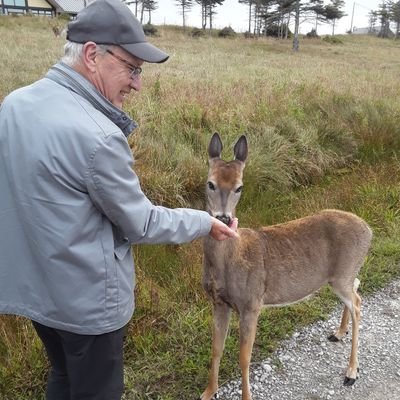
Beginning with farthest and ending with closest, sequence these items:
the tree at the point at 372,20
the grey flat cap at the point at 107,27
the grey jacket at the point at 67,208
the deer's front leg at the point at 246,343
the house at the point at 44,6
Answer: the tree at the point at 372,20
the house at the point at 44,6
the deer's front leg at the point at 246,343
the grey flat cap at the point at 107,27
the grey jacket at the point at 67,208

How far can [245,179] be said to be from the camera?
25.7ft

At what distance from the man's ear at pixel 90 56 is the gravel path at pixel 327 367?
Result: 2659 millimetres

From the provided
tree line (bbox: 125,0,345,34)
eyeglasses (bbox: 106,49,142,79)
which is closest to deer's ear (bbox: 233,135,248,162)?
eyeglasses (bbox: 106,49,142,79)

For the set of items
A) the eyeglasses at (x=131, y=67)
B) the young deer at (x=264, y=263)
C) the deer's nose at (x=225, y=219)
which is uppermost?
the eyeglasses at (x=131, y=67)

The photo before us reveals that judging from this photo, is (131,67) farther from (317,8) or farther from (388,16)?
(388,16)

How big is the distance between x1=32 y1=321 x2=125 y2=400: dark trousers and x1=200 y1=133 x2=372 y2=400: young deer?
1206 millimetres

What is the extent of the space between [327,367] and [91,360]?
2341 mm

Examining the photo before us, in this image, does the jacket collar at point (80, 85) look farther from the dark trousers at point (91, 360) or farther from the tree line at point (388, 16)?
the tree line at point (388, 16)

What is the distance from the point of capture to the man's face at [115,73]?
2.22 m

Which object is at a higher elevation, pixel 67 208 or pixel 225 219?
pixel 67 208

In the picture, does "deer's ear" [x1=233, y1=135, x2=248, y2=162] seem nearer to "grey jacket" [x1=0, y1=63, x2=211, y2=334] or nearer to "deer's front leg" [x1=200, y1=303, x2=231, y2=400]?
"deer's front leg" [x1=200, y1=303, x2=231, y2=400]

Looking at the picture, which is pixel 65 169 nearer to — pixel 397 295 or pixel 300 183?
pixel 397 295

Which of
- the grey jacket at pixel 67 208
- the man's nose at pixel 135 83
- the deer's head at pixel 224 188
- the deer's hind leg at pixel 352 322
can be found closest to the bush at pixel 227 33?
the deer's hind leg at pixel 352 322

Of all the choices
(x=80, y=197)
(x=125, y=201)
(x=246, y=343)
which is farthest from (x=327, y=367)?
(x=80, y=197)
